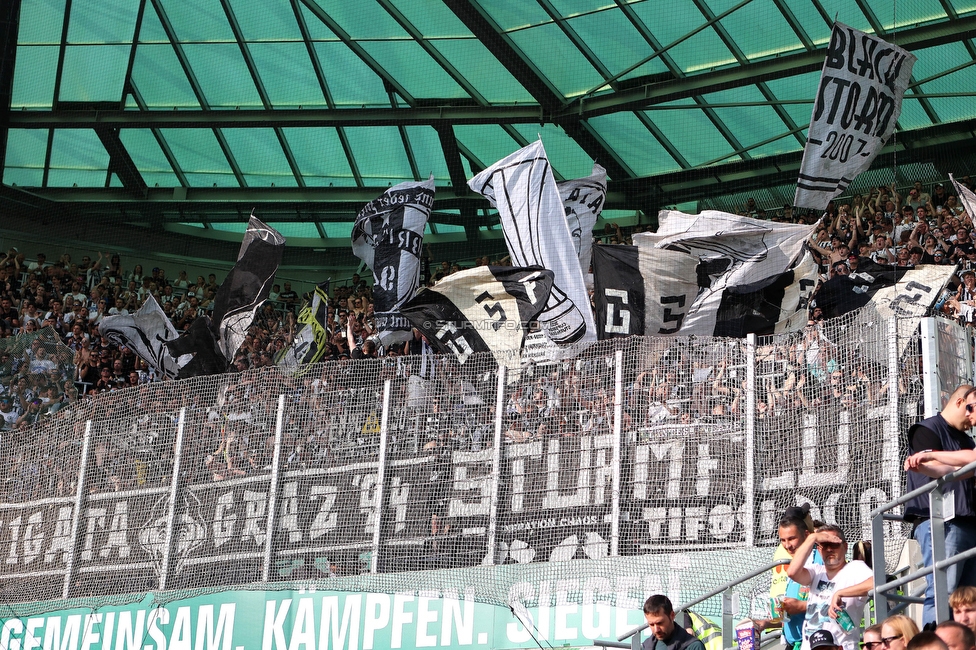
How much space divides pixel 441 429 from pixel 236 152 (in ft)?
53.0

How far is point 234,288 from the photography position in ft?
52.7

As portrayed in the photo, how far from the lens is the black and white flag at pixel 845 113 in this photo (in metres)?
12.7

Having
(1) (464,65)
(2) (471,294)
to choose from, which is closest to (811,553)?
(2) (471,294)

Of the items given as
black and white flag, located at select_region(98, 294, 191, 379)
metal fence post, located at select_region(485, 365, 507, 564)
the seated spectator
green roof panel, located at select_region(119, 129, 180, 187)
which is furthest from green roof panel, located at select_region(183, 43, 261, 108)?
the seated spectator

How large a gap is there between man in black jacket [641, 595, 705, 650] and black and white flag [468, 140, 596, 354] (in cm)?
473

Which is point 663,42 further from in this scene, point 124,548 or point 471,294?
point 124,548

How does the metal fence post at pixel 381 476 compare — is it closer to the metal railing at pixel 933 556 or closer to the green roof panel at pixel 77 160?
the metal railing at pixel 933 556

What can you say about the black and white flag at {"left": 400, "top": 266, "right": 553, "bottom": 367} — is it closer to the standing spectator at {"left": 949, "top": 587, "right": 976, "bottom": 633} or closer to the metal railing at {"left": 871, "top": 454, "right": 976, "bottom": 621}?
the metal railing at {"left": 871, "top": 454, "right": 976, "bottom": 621}

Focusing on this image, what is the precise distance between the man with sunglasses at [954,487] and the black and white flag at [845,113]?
655 cm

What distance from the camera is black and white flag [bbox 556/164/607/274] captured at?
1488 cm

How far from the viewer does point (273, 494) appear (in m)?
11.9

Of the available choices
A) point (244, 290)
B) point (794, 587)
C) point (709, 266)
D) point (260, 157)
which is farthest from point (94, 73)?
point (794, 587)

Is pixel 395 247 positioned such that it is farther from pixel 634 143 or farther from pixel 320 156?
pixel 320 156

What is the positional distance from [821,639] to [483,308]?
7.06 meters
